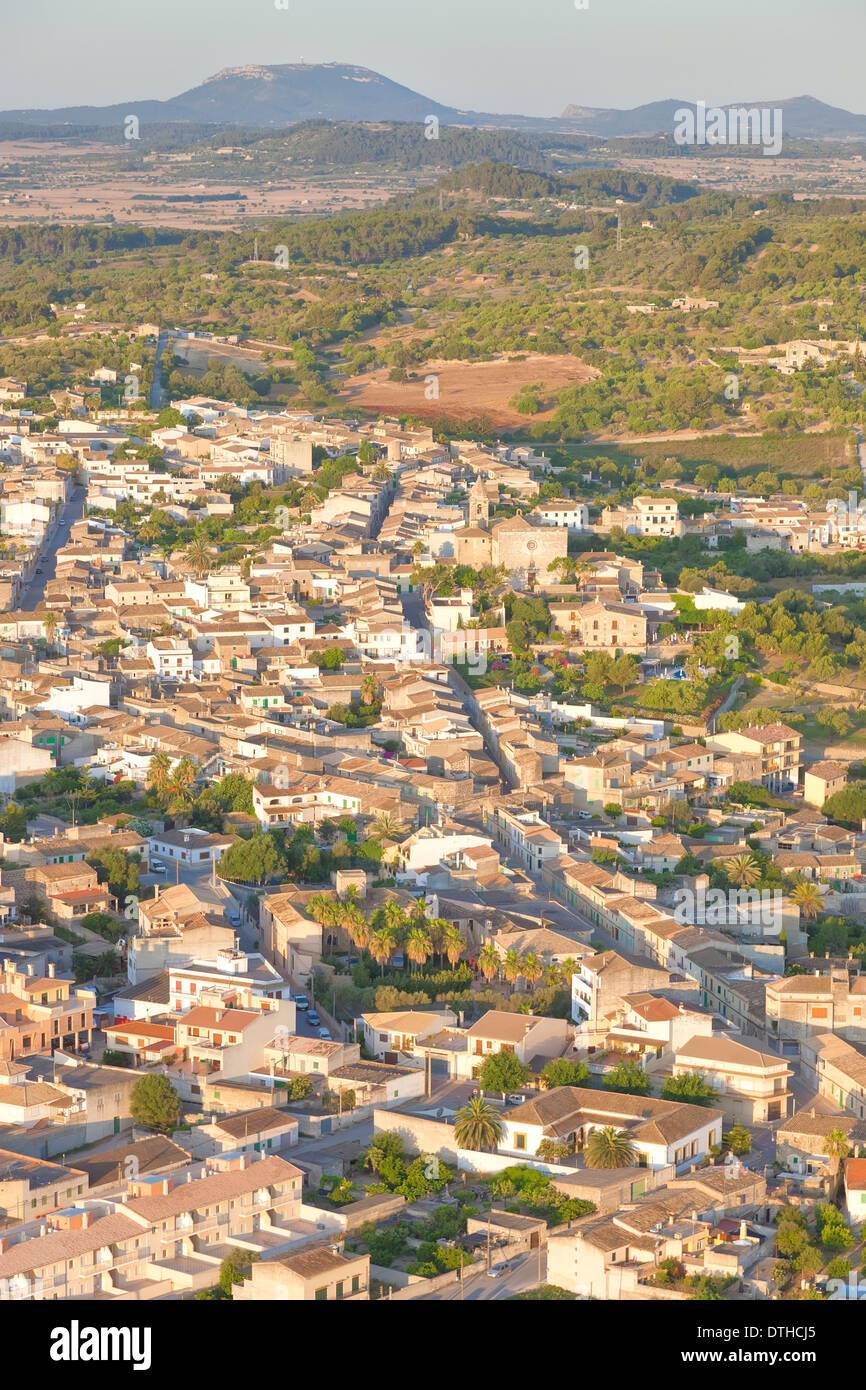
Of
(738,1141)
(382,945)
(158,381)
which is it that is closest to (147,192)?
(158,381)

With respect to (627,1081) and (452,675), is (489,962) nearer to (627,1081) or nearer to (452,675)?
(627,1081)

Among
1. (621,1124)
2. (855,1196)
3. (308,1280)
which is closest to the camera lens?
(308,1280)

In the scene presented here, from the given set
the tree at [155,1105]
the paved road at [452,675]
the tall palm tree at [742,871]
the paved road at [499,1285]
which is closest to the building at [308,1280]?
the paved road at [499,1285]

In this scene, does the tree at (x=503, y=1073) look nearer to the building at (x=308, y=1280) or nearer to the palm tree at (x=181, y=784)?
the building at (x=308, y=1280)

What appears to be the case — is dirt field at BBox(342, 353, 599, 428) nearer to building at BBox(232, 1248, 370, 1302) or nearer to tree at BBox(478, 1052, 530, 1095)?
tree at BBox(478, 1052, 530, 1095)

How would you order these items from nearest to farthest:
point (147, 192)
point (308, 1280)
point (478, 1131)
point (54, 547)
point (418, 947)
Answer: point (308, 1280)
point (478, 1131)
point (418, 947)
point (54, 547)
point (147, 192)

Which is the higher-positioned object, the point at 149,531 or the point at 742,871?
the point at 149,531
